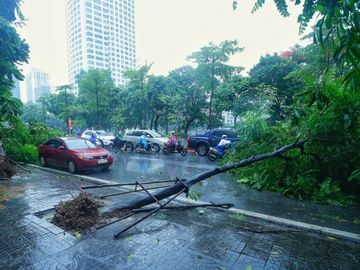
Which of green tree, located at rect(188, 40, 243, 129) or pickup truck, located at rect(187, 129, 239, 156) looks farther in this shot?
green tree, located at rect(188, 40, 243, 129)

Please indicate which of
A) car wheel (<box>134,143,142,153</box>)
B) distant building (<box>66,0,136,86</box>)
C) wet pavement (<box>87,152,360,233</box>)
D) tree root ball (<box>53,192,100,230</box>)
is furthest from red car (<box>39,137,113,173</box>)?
distant building (<box>66,0,136,86</box>)

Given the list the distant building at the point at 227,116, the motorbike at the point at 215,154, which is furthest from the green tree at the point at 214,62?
the motorbike at the point at 215,154

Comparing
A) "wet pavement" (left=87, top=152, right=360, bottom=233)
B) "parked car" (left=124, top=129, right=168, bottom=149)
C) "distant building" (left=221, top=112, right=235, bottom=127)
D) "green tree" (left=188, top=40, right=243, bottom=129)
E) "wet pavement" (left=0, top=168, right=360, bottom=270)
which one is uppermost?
"green tree" (left=188, top=40, right=243, bottom=129)

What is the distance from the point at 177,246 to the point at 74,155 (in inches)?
291

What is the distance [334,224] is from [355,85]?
422 cm

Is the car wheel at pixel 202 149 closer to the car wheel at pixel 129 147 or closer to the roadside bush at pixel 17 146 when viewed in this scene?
the car wheel at pixel 129 147

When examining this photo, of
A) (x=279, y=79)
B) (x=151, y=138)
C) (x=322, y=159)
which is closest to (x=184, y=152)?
(x=151, y=138)

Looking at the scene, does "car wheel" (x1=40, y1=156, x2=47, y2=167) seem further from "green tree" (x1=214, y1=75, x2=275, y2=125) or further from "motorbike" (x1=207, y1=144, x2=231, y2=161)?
"green tree" (x1=214, y1=75, x2=275, y2=125)

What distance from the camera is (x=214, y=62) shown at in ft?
68.3

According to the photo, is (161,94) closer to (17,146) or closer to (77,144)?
(17,146)

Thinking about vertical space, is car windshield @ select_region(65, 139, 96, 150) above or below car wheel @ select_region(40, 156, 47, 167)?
above

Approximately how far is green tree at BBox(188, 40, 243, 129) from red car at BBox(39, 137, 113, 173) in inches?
530

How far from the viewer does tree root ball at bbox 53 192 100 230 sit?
4.49m

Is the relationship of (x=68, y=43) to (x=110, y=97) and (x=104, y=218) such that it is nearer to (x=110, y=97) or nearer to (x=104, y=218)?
(x=110, y=97)
